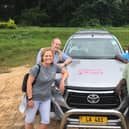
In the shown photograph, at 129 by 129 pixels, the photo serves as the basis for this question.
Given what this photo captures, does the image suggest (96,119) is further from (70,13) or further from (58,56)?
(70,13)

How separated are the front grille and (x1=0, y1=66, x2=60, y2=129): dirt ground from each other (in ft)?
2.92

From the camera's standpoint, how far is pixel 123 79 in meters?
6.82

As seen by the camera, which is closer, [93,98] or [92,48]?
[93,98]

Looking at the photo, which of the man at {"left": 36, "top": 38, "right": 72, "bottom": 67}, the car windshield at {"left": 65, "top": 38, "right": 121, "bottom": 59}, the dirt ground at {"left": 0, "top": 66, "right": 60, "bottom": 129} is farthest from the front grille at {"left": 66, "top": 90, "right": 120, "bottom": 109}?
the car windshield at {"left": 65, "top": 38, "right": 121, "bottom": 59}

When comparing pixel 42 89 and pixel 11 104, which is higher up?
pixel 42 89

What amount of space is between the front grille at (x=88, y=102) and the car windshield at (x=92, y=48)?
185cm

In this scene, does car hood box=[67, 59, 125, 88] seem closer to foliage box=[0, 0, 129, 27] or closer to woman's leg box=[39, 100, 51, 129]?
woman's leg box=[39, 100, 51, 129]

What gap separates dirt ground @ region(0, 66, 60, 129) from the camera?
26.2ft

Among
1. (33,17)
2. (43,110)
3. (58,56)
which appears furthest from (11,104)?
(33,17)

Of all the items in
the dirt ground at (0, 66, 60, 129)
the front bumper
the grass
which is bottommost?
the grass

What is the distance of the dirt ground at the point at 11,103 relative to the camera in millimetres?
7996

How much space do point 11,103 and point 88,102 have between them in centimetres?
289

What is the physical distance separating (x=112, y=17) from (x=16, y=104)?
35.2 metres

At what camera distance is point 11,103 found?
31.1 ft
